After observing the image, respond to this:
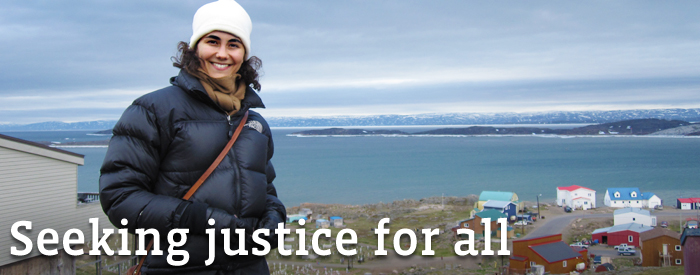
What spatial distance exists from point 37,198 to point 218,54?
938 cm

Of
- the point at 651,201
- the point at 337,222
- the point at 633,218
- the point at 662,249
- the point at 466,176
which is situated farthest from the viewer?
the point at 466,176

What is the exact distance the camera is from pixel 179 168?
1468 millimetres

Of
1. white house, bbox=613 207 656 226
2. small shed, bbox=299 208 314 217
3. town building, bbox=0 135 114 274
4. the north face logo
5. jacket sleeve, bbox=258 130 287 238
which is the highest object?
the north face logo

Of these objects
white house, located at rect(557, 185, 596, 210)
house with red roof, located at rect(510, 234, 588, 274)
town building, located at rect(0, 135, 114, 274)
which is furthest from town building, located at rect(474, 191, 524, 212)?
town building, located at rect(0, 135, 114, 274)

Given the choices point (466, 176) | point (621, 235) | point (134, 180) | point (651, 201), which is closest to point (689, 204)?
point (651, 201)

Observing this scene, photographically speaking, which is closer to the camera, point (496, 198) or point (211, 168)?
point (211, 168)

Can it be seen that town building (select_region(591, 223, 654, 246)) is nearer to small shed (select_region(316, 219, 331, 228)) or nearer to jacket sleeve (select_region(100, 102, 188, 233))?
small shed (select_region(316, 219, 331, 228))

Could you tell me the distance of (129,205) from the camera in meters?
1.38

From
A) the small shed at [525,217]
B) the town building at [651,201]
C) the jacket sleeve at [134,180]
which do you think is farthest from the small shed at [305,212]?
the jacket sleeve at [134,180]

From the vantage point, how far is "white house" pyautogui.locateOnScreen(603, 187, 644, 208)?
3715 cm

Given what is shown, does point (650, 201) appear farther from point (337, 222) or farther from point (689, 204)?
point (337, 222)

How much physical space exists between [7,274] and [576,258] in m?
17.8

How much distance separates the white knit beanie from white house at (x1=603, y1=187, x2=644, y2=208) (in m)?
42.1

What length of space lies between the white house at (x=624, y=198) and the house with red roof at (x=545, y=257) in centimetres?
2249
